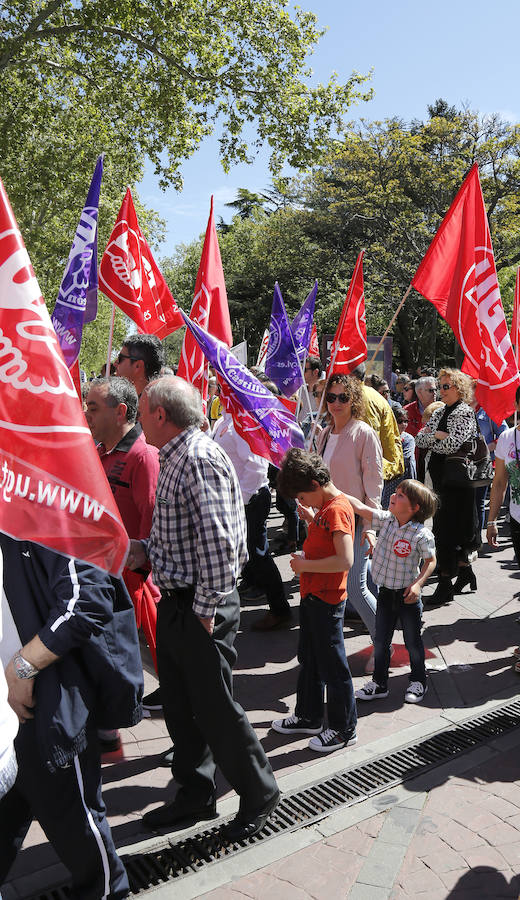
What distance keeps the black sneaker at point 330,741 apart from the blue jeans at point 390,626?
2.15 ft

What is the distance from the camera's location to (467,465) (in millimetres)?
6594

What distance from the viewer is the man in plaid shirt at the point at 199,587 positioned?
3.06m

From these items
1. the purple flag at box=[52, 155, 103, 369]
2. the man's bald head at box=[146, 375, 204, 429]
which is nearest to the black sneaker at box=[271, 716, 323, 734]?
the man's bald head at box=[146, 375, 204, 429]

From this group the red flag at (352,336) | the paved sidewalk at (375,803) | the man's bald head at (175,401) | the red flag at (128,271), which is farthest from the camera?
the red flag at (352,336)

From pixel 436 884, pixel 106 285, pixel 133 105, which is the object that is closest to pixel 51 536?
pixel 436 884

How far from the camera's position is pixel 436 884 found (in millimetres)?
3025

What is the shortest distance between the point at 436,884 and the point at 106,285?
4810 mm

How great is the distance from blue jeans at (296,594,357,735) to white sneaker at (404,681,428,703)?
2.32ft

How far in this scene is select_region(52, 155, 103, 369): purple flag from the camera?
4.64m

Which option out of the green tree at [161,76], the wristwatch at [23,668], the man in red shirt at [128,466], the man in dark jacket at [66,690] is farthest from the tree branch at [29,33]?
the wristwatch at [23,668]

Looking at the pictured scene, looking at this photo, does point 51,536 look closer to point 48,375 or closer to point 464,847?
point 48,375

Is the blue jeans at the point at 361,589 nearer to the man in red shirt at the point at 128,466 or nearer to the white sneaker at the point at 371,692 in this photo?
the white sneaker at the point at 371,692

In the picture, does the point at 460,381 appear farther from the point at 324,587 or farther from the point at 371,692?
the point at 324,587

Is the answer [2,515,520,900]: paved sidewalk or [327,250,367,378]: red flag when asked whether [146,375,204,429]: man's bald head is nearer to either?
[2,515,520,900]: paved sidewalk
